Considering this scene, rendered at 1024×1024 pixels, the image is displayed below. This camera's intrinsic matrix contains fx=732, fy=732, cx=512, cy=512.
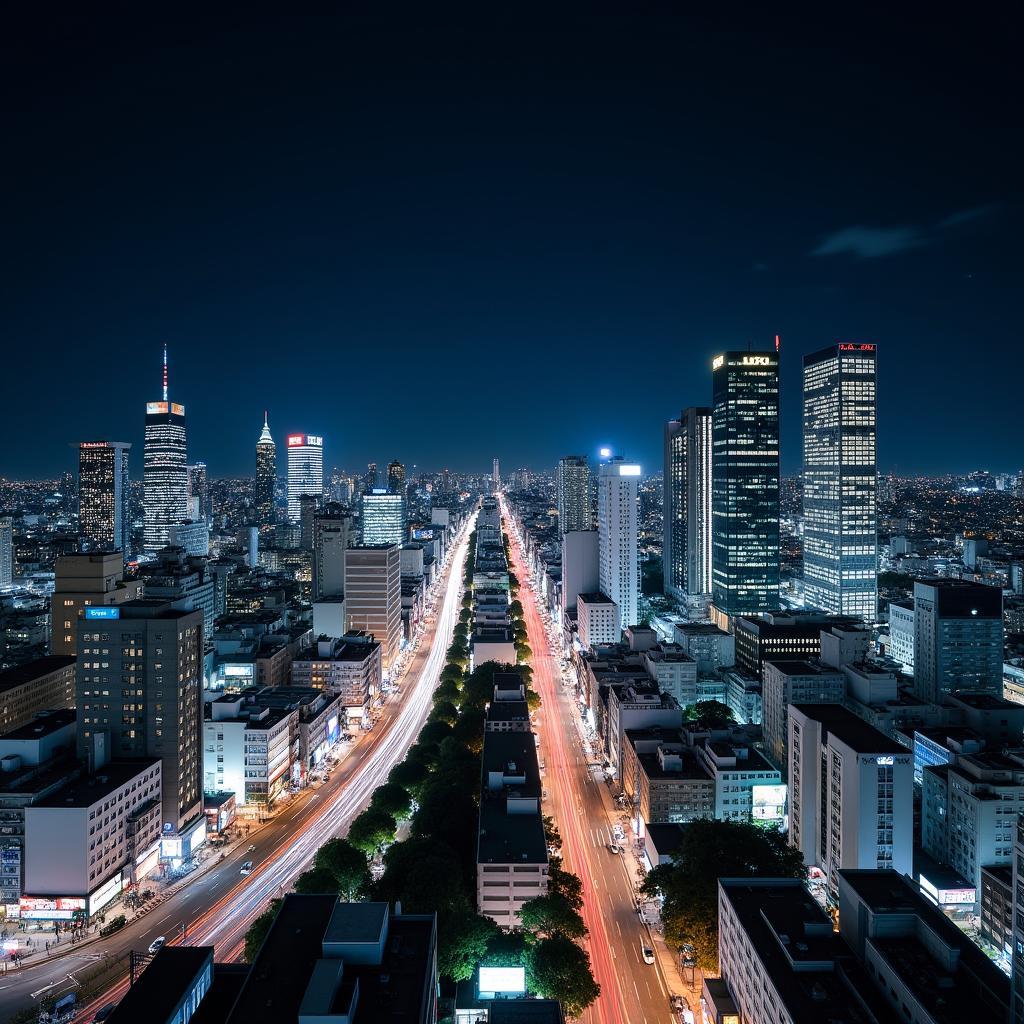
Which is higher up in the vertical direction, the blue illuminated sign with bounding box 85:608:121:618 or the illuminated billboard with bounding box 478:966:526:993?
the blue illuminated sign with bounding box 85:608:121:618

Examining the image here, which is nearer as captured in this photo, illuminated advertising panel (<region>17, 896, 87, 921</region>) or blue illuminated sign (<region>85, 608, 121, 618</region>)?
illuminated advertising panel (<region>17, 896, 87, 921</region>)

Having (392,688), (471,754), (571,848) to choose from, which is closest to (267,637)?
(392,688)

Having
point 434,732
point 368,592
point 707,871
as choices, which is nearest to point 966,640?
point 707,871

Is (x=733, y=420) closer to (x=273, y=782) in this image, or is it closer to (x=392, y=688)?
(x=392, y=688)

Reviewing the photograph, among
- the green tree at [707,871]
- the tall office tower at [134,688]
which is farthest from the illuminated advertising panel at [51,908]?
the green tree at [707,871]

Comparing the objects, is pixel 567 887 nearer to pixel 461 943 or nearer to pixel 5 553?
pixel 461 943

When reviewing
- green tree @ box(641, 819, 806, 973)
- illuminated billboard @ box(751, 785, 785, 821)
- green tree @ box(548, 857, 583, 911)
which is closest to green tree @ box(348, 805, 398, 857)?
green tree @ box(548, 857, 583, 911)

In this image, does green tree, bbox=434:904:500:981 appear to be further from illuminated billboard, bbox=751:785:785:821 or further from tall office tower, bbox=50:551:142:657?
tall office tower, bbox=50:551:142:657

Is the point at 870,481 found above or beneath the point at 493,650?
above
